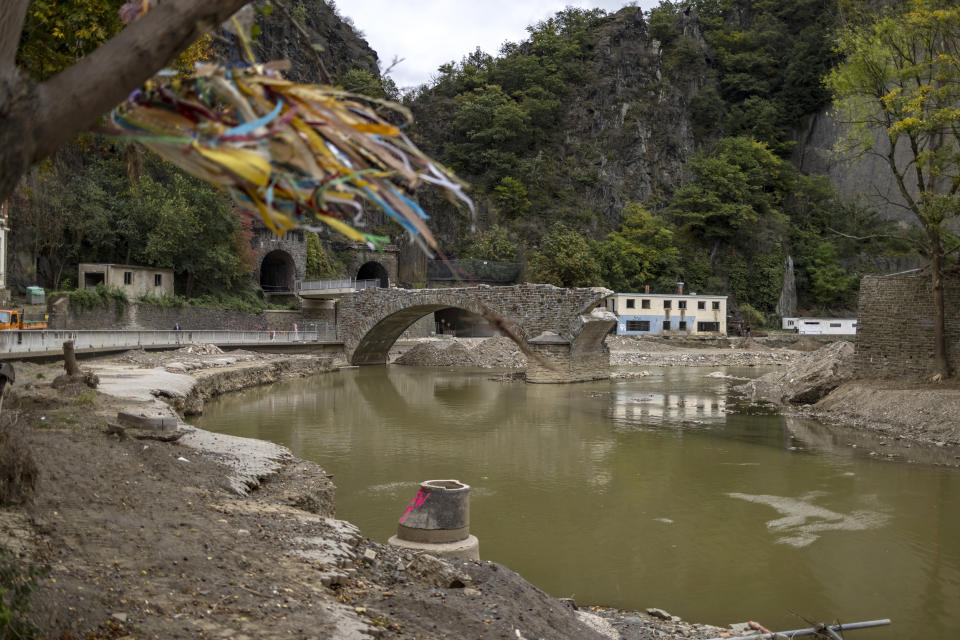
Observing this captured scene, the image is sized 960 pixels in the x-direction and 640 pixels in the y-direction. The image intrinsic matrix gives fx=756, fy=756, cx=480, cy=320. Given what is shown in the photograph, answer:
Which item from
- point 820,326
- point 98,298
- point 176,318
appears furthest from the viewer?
point 820,326

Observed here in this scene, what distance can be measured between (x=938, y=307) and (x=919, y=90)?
170 inches

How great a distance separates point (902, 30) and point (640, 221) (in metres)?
34.2

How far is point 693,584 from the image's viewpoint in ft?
20.4

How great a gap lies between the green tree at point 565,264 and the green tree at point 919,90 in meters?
24.7

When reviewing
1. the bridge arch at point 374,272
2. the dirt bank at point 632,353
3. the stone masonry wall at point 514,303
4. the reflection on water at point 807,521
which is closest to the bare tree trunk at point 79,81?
the reflection on water at point 807,521

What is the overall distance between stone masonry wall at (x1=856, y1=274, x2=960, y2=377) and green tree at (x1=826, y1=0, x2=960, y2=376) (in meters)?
0.27

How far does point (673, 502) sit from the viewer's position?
349 inches

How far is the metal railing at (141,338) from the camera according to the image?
1722 centimetres

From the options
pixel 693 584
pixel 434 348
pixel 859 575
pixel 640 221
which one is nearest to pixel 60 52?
pixel 693 584

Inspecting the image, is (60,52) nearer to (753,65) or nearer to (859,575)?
(859,575)

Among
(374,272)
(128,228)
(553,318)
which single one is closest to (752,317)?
(374,272)

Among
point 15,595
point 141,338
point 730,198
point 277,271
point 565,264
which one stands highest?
point 730,198

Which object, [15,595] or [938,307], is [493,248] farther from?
[15,595]

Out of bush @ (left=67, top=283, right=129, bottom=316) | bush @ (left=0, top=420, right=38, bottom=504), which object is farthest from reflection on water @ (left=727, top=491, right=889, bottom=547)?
bush @ (left=67, top=283, right=129, bottom=316)
